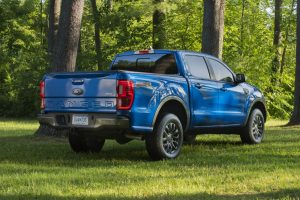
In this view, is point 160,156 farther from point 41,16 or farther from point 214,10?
point 41,16

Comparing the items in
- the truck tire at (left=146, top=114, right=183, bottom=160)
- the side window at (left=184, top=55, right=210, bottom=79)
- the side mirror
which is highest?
the side window at (left=184, top=55, right=210, bottom=79)

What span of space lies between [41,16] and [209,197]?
35627 mm

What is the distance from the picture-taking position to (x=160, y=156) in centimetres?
877

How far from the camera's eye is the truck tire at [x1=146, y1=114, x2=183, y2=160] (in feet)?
28.5

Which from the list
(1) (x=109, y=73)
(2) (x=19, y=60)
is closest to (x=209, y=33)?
(1) (x=109, y=73)

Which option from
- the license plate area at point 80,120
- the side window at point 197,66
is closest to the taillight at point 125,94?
the license plate area at point 80,120

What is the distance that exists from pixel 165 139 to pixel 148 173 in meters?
1.56

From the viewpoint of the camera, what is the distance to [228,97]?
10758 mm

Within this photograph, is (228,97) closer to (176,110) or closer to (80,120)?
(176,110)

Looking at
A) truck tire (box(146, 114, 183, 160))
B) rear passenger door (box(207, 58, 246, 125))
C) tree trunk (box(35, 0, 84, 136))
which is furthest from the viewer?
tree trunk (box(35, 0, 84, 136))

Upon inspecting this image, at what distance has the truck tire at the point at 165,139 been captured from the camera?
28.5 feet

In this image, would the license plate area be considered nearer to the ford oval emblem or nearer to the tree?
the ford oval emblem

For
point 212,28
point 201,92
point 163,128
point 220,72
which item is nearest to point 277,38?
point 212,28

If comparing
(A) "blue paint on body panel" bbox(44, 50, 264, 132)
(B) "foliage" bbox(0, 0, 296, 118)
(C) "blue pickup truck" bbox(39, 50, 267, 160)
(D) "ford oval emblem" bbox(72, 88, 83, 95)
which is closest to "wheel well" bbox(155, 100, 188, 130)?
(C) "blue pickup truck" bbox(39, 50, 267, 160)
